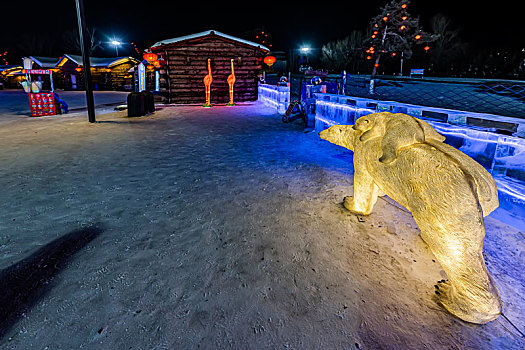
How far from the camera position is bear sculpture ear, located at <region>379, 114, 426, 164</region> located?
6.77ft

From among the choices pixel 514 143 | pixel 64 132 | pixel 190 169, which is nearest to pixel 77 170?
pixel 190 169

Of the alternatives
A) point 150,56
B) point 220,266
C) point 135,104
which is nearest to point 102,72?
point 150,56

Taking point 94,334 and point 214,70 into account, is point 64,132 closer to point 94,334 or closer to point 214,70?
point 94,334

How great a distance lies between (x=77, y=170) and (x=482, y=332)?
18.5ft

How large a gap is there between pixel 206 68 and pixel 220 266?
16175mm

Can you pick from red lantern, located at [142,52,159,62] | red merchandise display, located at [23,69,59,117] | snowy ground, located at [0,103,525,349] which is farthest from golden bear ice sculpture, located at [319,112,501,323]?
red lantern, located at [142,52,159,62]

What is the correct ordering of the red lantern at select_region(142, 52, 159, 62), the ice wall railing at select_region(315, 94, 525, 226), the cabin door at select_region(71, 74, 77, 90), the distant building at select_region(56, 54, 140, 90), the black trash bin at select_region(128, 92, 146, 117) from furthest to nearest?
1. the cabin door at select_region(71, 74, 77, 90)
2. the distant building at select_region(56, 54, 140, 90)
3. the red lantern at select_region(142, 52, 159, 62)
4. the black trash bin at select_region(128, 92, 146, 117)
5. the ice wall railing at select_region(315, 94, 525, 226)

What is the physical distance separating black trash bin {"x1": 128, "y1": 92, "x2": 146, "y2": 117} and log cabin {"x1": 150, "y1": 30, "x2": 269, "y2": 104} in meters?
5.39

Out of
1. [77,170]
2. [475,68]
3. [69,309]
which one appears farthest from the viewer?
[475,68]

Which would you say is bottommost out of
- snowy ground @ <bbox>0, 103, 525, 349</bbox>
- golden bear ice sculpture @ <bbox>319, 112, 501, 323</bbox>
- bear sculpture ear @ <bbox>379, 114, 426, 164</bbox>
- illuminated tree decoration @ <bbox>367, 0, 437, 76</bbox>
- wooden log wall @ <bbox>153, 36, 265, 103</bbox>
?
snowy ground @ <bbox>0, 103, 525, 349</bbox>

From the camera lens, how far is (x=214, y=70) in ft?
53.8

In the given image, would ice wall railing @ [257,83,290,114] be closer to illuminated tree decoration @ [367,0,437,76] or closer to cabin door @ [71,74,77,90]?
illuminated tree decoration @ [367,0,437,76]

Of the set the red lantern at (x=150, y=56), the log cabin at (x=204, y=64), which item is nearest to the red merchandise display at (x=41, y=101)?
the red lantern at (x=150, y=56)

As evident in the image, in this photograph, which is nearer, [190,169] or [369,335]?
[369,335]
